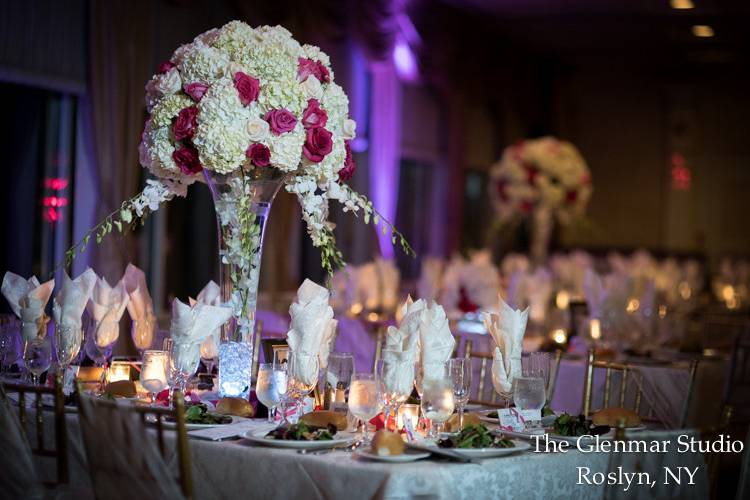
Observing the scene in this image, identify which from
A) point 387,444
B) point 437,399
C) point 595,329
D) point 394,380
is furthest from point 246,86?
point 595,329

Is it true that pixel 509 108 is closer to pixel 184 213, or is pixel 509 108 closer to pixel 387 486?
pixel 184 213

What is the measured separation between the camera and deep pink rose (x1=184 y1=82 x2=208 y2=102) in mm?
3527

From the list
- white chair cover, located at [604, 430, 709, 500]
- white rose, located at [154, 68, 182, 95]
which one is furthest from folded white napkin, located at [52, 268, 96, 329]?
white chair cover, located at [604, 430, 709, 500]

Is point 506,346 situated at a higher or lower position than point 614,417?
higher

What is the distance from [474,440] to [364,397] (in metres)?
0.33

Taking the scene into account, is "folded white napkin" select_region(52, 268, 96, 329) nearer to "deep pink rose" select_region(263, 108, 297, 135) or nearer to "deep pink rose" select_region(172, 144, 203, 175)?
"deep pink rose" select_region(172, 144, 203, 175)

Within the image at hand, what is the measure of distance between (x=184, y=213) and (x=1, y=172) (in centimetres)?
185

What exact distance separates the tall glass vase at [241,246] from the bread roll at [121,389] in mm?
296

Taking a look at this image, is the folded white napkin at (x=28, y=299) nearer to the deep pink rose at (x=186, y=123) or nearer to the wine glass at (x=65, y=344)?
the wine glass at (x=65, y=344)

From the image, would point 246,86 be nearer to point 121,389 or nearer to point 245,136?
point 245,136

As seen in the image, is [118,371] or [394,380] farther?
[118,371]

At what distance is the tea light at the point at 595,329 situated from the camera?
5977 mm

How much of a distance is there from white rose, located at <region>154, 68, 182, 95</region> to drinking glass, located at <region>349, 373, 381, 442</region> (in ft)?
3.94

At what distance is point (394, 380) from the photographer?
3146 millimetres
